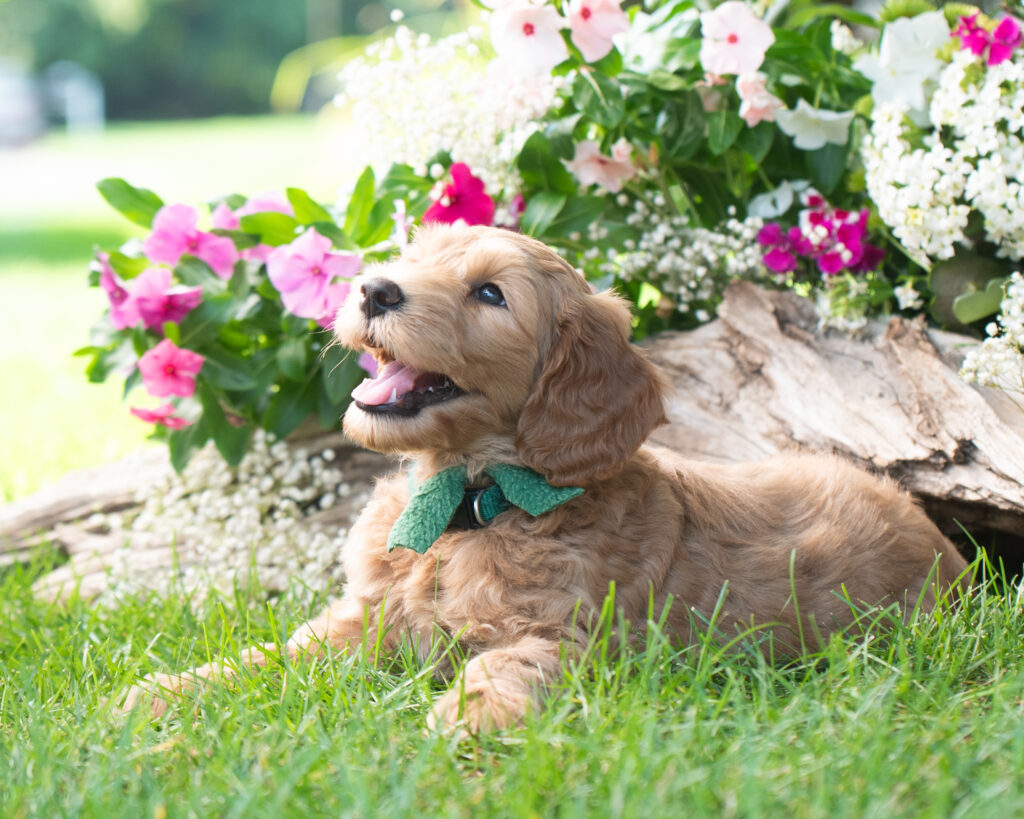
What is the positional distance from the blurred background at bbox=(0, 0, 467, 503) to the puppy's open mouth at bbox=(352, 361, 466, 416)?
2.30 m

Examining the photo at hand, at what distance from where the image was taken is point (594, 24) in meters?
4.17

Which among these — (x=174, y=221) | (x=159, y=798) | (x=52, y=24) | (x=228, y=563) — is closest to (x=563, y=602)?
(x=159, y=798)

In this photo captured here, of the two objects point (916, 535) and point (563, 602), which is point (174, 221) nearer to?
point (563, 602)

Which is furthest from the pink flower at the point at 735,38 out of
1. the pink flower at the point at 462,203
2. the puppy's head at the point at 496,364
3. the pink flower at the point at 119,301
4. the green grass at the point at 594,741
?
the pink flower at the point at 119,301

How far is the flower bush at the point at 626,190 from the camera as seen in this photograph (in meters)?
4.02

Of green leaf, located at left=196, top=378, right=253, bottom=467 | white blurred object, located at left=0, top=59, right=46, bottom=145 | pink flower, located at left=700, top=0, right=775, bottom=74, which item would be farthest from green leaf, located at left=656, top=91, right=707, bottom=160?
white blurred object, located at left=0, top=59, right=46, bottom=145

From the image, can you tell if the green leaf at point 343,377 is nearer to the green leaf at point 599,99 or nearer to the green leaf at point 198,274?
the green leaf at point 198,274

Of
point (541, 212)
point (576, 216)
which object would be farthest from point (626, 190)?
point (541, 212)

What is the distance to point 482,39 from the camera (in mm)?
5016

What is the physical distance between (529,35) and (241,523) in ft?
7.28

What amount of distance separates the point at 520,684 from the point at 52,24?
150 ft

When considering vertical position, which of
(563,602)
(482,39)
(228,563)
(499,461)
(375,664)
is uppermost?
(482,39)

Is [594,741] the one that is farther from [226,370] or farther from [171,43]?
[171,43]

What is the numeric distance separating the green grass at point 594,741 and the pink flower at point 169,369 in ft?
3.96
